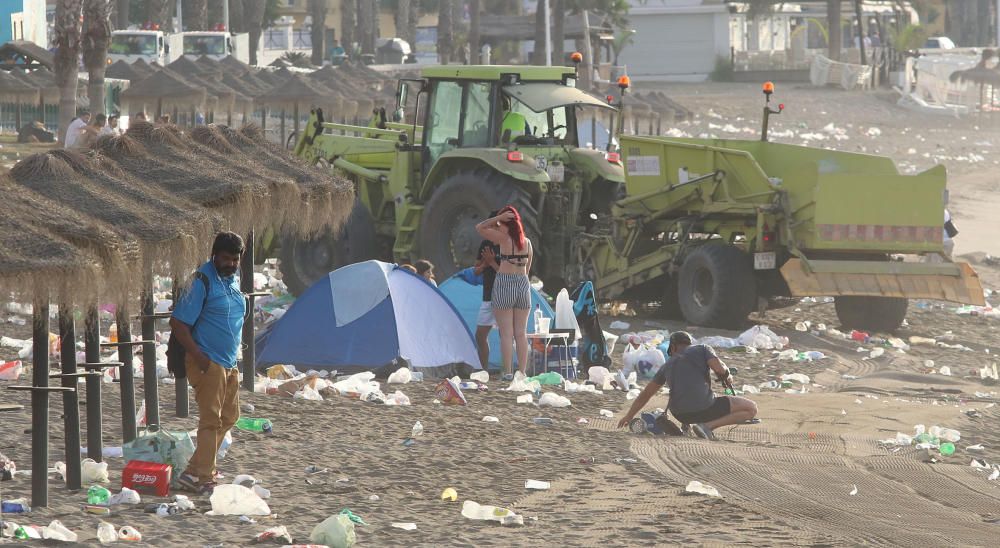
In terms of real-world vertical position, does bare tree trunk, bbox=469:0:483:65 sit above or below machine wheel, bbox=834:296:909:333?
above

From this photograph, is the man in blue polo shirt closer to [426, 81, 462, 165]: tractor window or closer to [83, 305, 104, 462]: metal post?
[83, 305, 104, 462]: metal post

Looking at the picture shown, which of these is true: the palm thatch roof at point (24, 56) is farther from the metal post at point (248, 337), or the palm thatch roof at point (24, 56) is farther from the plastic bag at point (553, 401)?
the plastic bag at point (553, 401)

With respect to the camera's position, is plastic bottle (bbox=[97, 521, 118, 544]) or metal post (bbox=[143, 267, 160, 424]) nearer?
plastic bottle (bbox=[97, 521, 118, 544])

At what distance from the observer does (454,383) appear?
11266 mm

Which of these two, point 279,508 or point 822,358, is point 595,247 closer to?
point 822,358

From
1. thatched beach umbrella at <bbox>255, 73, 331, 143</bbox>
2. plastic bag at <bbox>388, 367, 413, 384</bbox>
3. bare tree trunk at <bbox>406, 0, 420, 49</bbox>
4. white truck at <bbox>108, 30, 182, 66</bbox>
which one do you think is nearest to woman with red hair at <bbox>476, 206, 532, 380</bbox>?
plastic bag at <bbox>388, 367, 413, 384</bbox>

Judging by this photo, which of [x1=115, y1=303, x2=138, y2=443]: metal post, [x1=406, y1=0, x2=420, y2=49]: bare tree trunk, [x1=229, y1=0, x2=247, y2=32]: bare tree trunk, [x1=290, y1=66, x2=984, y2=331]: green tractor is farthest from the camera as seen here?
[x1=406, y1=0, x2=420, y2=49]: bare tree trunk

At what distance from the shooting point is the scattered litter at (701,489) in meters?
8.15

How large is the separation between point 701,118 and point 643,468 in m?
37.8

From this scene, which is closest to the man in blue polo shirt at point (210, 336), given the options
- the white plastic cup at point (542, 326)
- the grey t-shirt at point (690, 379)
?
the grey t-shirt at point (690, 379)

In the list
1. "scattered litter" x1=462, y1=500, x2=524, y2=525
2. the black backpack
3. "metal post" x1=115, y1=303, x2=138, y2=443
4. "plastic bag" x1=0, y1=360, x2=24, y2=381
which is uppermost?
the black backpack

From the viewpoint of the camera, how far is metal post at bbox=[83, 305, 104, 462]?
313 inches

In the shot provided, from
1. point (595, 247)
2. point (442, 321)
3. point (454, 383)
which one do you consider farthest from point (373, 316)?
point (595, 247)

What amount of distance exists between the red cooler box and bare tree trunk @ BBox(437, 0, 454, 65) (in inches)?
1808
